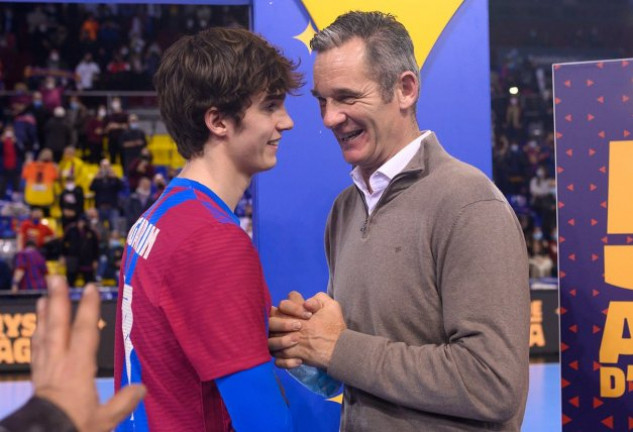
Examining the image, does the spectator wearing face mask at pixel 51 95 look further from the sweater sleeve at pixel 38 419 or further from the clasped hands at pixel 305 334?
the sweater sleeve at pixel 38 419

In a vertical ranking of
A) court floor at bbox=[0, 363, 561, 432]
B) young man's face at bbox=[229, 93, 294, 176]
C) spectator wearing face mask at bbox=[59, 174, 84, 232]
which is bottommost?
court floor at bbox=[0, 363, 561, 432]

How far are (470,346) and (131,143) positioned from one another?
39.4ft

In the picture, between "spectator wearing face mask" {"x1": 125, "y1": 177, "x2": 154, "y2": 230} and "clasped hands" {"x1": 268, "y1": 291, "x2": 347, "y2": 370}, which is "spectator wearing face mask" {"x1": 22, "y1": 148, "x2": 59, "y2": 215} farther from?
"clasped hands" {"x1": 268, "y1": 291, "x2": 347, "y2": 370}

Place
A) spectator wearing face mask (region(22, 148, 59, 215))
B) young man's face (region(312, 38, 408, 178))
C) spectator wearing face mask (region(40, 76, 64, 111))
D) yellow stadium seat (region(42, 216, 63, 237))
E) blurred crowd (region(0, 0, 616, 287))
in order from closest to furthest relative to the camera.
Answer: young man's face (region(312, 38, 408, 178)), yellow stadium seat (region(42, 216, 63, 237)), blurred crowd (region(0, 0, 616, 287)), spectator wearing face mask (region(22, 148, 59, 215)), spectator wearing face mask (region(40, 76, 64, 111))

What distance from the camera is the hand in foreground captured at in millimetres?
938

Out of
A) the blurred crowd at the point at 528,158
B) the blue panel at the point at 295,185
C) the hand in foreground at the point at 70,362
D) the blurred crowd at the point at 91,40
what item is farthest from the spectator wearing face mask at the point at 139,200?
the hand in foreground at the point at 70,362

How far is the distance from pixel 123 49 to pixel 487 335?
15.0 metres

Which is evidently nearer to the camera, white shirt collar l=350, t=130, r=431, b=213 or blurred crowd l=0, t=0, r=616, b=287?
white shirt collar l=350, t=130, r=431, b=213

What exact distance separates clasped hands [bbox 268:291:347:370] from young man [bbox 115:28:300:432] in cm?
22

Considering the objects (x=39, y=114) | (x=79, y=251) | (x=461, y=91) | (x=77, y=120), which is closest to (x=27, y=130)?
(x=39, y=114)

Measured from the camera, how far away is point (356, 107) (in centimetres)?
212

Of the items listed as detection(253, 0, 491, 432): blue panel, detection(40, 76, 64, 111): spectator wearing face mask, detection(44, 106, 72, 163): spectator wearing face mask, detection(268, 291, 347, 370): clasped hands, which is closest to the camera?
detection(268, 291, 347, 370): clasped hands

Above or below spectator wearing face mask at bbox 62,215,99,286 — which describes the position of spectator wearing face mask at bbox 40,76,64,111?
above

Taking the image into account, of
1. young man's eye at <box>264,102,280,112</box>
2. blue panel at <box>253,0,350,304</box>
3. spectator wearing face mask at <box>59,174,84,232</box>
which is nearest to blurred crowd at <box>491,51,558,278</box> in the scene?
spectator wearing face mask at <box>59,174,84,232</box>
